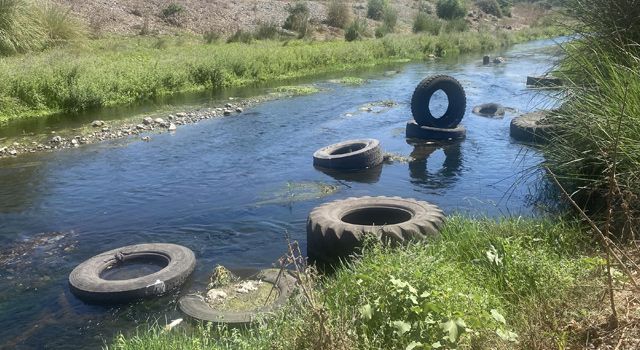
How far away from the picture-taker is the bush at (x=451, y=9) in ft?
179

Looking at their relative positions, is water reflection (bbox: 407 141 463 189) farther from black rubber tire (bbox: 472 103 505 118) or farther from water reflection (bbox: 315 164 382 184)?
black rubber tire (bbox: 472 103 505 118)

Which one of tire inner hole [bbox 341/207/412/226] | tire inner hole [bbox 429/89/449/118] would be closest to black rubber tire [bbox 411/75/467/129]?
tire inner hole [bbox 429/89/449/118]

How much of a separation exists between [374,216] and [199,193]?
3.92 meters

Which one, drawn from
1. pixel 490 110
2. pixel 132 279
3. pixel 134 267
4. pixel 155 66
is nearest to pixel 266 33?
pixel 155 66

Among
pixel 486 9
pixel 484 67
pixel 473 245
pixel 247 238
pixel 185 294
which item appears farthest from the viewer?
pixel 486 9

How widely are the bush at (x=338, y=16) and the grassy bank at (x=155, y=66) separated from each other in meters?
6.98

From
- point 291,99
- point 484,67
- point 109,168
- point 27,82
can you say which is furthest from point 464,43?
point 109,168

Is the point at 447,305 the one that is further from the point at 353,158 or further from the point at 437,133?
the point at 437,133

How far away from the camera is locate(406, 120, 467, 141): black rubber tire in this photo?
1469cm

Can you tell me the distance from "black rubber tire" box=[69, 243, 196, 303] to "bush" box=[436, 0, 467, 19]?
50.9 m

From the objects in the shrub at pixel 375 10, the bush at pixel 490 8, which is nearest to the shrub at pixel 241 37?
the shrub at pixel 375 10

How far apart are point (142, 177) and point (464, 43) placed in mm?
32055

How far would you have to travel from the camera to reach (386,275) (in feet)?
16.2

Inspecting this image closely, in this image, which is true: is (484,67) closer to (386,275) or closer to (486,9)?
(386,275)
